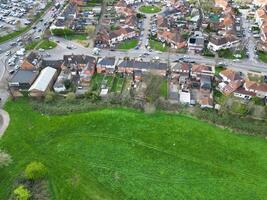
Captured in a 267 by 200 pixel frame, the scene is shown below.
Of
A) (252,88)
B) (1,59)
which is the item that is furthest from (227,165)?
(1,59)

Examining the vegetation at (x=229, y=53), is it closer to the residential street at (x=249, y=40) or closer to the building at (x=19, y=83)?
the residential street at (x=249, y=40)

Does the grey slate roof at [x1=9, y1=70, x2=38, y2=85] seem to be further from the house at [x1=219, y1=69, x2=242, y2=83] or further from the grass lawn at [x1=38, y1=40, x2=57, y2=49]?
the house at [x1=219, y1=69, x2=242, y2=83]

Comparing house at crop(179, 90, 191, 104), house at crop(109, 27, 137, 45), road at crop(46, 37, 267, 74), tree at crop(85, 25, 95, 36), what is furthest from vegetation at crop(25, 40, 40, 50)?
house at crop(179, 90, 191, 104)

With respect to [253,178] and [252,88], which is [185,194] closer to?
[253,178]

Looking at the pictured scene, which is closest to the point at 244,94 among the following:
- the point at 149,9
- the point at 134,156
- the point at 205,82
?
the point at 205,82

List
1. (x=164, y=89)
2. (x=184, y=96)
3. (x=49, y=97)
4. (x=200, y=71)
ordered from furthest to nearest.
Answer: (x=200, y=71) → (x=164, y=89) → (x=184, y=96) → (x=49, y=97)

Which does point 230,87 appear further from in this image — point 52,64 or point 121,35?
point 52,64
